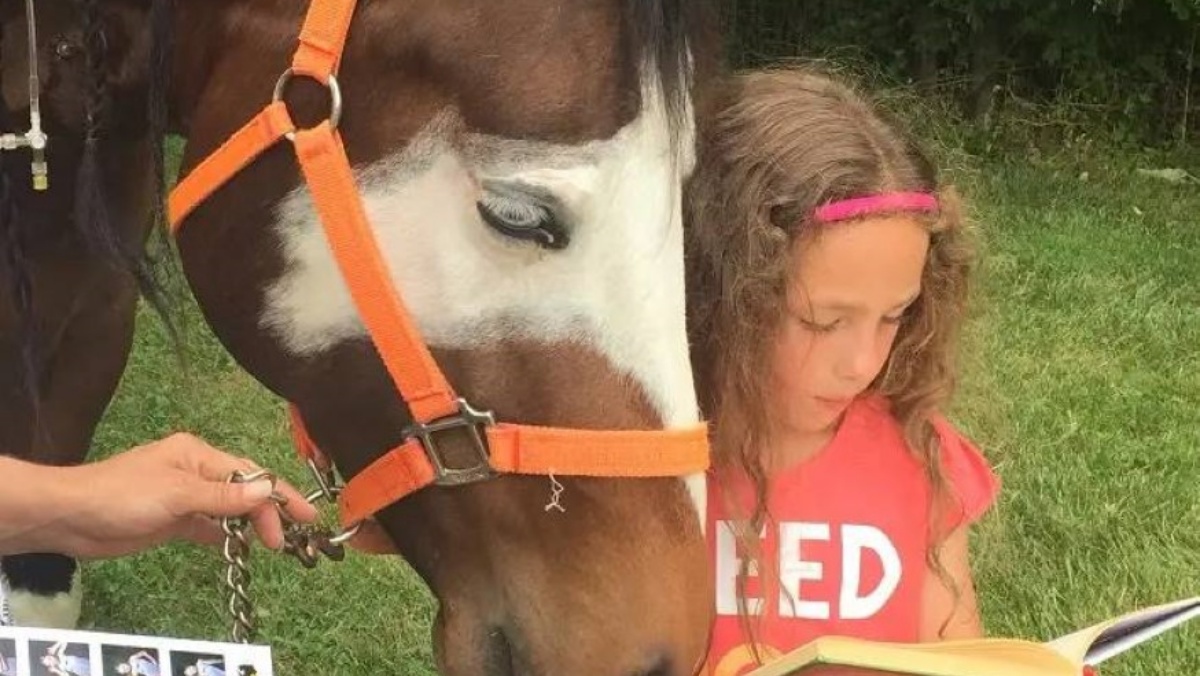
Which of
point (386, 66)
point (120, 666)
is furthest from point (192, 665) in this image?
point (386, 66)

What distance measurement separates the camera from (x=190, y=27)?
1324mm

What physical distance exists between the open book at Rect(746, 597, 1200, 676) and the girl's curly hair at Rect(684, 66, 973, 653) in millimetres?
228

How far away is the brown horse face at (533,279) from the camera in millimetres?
1148

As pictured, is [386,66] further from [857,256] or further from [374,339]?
[857,256]

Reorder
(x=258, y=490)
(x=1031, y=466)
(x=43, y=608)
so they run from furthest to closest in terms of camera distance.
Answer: (x=1031, y=466) → (x=43, y=608) → (x=258, y=490)

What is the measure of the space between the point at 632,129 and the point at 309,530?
1.61ft

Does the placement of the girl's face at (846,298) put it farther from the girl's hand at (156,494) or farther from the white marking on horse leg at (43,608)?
the white marking on horse leg at (43,608)

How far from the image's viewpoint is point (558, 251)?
1147 mm

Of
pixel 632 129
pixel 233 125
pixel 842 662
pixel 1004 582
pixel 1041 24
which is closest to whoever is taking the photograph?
pixel 842 662

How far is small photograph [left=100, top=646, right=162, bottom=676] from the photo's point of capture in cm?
104

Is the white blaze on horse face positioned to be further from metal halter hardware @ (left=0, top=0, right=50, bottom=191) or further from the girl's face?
metal halter hardware @ (left=0, top=0, right=50, bottom=191)

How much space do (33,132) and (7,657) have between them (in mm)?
516

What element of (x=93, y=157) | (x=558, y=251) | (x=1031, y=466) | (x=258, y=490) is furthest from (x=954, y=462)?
(x=1031, y=466)

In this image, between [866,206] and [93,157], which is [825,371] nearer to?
[866,206]
